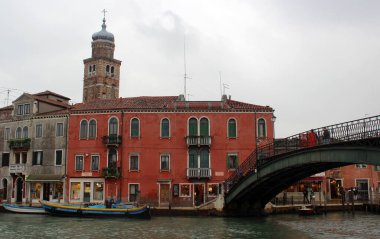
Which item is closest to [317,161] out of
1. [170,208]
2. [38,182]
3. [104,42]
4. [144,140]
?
[170,208]

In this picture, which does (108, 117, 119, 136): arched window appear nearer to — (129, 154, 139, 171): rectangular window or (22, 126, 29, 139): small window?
(129, 154, 139, 171): rectangular window

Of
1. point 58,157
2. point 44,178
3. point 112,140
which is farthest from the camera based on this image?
point 58,157

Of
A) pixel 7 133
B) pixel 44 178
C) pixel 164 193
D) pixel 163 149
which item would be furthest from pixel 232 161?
pixel 7 133

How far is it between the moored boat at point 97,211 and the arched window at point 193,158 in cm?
626

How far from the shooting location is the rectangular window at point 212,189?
3481cm

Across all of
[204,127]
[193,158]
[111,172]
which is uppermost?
[204,127]

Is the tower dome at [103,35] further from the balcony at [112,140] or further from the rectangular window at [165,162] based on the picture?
the rectangular window at [165,162]

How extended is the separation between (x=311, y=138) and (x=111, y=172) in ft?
56.1

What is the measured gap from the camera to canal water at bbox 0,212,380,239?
899 inches

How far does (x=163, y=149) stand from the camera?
35750mm

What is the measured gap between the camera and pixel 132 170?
35719 mm

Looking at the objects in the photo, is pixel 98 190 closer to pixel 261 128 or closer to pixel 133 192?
pixel 133 192

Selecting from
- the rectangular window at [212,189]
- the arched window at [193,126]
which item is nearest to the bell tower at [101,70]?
the arched window at [193,126]

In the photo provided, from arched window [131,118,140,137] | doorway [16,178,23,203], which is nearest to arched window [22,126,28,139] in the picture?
doorway [16,178,23,203]
